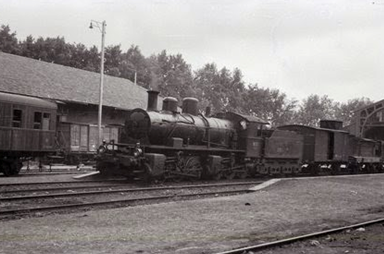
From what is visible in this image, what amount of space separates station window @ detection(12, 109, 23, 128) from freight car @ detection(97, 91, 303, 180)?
377 cm

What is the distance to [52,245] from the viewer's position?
714 centimetres

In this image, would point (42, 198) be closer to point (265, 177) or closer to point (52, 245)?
point (52, 245)

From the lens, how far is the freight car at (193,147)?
17453mm

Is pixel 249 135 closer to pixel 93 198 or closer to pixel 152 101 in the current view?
pixel 152 101

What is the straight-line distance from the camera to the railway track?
1081 centimetres

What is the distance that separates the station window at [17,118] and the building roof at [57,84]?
26.8 feet

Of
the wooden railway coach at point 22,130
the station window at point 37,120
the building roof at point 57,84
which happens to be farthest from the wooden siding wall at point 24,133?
the building roof at point 57,84

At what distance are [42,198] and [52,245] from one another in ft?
18.9

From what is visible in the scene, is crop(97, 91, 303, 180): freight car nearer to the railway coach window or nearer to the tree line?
the railway coach window

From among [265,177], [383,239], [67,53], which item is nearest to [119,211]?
[383,239]

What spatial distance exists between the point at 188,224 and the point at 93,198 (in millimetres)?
4653

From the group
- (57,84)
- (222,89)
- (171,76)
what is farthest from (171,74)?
(57,84)

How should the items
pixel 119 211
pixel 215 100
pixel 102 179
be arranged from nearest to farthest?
pixel 119 211 → pixel 102 179 → pixel 215 100

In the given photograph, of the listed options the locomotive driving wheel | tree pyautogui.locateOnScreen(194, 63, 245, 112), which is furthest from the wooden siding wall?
tree pyautogui.locateOnScreen(194, 63, 245, 112)
